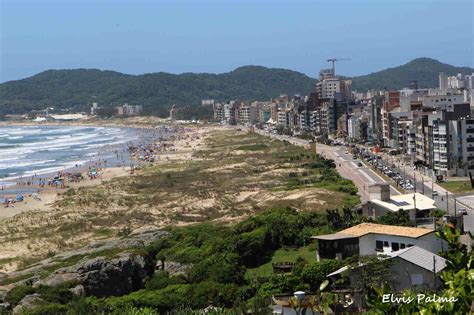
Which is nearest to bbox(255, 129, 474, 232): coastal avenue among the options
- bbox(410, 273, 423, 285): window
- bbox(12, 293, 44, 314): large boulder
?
bbox(410, 273, 423, 285): window

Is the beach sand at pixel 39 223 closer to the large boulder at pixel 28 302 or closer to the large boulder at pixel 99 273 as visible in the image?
the large boulder at pixel 99 273

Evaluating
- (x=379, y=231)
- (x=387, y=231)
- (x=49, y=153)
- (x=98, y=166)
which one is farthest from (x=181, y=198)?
(x=49, y=153)

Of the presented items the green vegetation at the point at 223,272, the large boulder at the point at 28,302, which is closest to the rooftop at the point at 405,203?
the green vegetation at the point at 223,272

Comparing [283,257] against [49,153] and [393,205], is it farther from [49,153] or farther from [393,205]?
[49,153]

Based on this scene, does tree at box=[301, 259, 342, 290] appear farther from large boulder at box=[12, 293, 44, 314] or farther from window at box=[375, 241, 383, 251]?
large boulder at box=[12, 293, 44, 314]

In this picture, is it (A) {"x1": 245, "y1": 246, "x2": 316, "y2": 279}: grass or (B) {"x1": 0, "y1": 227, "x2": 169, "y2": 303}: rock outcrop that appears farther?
(A) {"x1": 245, "y1": 246, "x2": 316, "y2": 279}: grass

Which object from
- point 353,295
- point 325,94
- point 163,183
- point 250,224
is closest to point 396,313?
point 353,295
